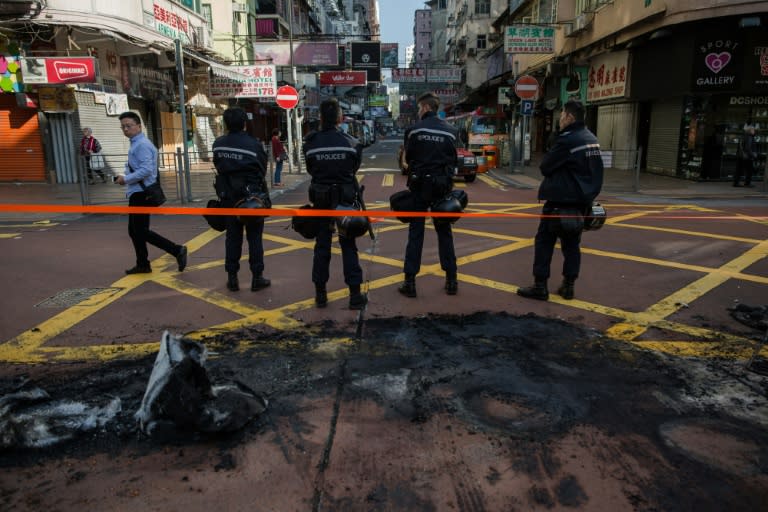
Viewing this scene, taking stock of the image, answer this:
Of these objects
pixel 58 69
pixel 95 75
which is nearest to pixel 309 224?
pixel 95 75

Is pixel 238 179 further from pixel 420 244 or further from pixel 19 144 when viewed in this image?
pixel 19 144

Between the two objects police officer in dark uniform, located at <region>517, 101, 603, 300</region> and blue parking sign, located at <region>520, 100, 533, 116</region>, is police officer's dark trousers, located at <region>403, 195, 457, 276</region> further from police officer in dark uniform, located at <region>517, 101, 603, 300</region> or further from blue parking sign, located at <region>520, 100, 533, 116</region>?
blue parking sign, located at <region>520, 100, 533, 116</region>

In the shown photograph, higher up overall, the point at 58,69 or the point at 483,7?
the point at 483,7

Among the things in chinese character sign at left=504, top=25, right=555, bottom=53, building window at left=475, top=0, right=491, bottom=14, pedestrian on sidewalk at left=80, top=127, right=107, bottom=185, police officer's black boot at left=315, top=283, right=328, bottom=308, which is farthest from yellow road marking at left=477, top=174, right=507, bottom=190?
building window at left=475, top=0, right=491, bottom=14

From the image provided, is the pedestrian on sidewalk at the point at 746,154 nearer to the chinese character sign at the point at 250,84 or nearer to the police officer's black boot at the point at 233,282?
the police officer's black boot at the point at 233,282

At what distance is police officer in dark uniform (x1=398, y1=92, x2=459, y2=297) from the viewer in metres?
5.35

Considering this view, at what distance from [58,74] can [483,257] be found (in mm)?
11068

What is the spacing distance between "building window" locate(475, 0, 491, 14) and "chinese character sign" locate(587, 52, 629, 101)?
33.4 m

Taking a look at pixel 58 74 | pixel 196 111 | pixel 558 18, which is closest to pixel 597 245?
pixel 58 74

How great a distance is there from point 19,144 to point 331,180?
15.5 meters

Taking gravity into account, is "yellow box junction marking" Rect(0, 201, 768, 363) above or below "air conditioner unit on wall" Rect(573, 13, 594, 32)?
below

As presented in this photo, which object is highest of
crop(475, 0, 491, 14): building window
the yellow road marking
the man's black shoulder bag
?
crop(475, 0, 491, 14): building window

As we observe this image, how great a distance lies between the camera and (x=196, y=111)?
24391 mm

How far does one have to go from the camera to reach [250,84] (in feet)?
69.9
